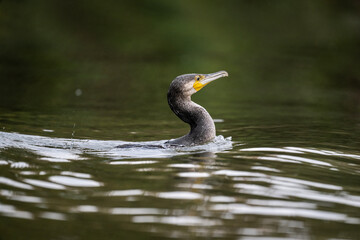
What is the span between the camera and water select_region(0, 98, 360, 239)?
4.74m

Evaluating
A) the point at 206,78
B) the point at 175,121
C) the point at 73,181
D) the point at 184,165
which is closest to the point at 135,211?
the point at 73,181

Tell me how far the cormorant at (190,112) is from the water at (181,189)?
0.21 metres

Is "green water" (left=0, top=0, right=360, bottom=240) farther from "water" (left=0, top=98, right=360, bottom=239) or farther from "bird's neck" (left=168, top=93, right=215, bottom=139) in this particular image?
"bird's neck" (left=168, top=93, right=215, bottom=139)

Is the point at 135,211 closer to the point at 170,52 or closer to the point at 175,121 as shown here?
the point at 175,121

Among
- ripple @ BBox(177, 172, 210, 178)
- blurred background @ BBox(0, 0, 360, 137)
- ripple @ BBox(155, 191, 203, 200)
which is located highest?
blurred background @ BBox(0, 0, 360, 137)

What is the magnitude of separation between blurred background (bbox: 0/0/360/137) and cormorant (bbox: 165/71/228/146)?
12.3 ft

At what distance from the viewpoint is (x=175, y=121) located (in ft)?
38.0

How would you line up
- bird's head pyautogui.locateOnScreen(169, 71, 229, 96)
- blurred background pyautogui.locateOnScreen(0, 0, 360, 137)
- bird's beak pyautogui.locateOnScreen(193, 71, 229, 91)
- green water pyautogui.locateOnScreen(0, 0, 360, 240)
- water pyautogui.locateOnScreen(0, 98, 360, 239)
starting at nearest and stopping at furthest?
water pyautogui.locateOnScreen(0, 98, 360, 239) → green water pyautogui.locateOnScreen(0, 0, 360, 240) → bird's head pyautogui.locateOnScreen(169, 71, 229, 96) → bird's beak pyautogui.locateOnScreen(193, 71, 229, 91) → blurred background pyautogui.locateOnScreen(0, 0, 360, 137)

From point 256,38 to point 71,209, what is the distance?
21.1 metres

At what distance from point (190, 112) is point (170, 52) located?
14790mm

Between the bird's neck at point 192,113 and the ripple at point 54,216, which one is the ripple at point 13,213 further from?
the bird's neck at point 192,113

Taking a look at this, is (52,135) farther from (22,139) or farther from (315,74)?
(315,74)

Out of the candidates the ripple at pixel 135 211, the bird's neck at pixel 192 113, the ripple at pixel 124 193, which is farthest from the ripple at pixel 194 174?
the bird's neck at pixel 192 113

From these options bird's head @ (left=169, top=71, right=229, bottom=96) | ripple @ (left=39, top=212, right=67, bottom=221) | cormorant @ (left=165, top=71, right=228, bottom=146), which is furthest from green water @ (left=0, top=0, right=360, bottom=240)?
bird's head @ (left=169, top=71, right=229, bottom=96)
